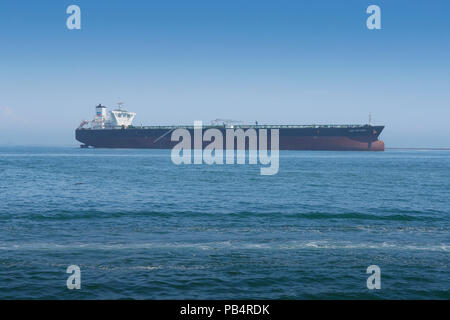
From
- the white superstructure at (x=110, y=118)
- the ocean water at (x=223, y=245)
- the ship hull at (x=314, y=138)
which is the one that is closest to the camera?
the ocean water at (x=223, y=245)

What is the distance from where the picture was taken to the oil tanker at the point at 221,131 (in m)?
117

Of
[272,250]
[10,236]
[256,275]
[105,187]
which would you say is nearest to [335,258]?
[272,250]

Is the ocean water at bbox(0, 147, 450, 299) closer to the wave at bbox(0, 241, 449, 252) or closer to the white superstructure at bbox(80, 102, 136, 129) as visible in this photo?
the wave at bbox(0, 241, 449, 252)

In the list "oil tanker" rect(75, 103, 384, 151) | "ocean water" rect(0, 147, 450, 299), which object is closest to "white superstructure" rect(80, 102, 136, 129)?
"oil tanker" rect(75, 103, 384, 151)

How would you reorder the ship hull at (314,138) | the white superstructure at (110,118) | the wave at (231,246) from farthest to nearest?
the white superstructure at (110,118) < the ship hull at (314,138) < the wave at (231,246)

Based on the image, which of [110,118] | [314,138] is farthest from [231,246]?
[110,118]

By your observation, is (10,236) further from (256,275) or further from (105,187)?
(105,187)

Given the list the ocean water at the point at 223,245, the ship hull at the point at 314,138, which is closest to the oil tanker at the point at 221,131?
the ship hull at the point at 314,138

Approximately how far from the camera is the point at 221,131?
133m

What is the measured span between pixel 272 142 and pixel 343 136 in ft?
79.8

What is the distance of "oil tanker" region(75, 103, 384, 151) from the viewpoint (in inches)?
4609

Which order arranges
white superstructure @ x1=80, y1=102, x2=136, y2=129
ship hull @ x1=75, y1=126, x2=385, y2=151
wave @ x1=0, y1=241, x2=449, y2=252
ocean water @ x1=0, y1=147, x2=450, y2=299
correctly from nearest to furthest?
ocean water @ x1=0, y1=147, x2=450, y2=299 < wave @ x1=0, y1=241, x2=449, y2=252 < ship hull @ x1=75, y1=126, x2=385, y2=151 < white superstructure @ x1=80, y1=102, x2=136, y2=129

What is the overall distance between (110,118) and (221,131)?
55.6m

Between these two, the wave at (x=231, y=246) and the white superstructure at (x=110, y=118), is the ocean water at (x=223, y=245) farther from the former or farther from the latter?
the white superstructure at (x=110, y=118)
